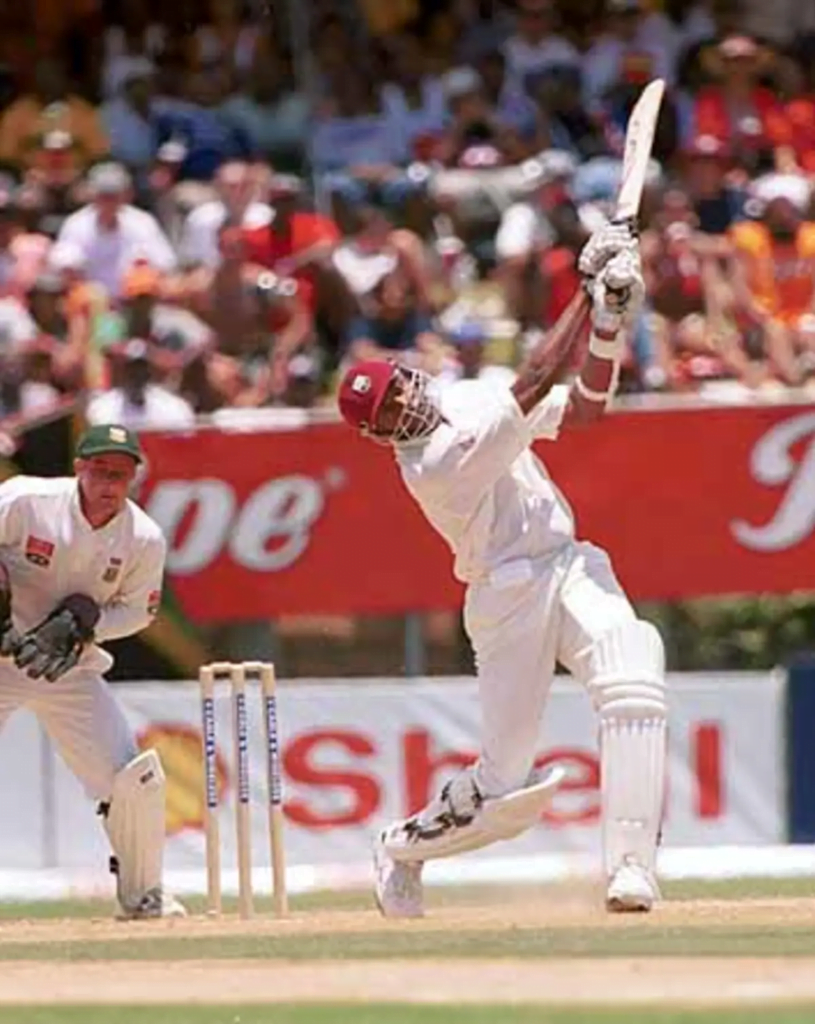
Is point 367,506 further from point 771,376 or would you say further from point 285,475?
point 771,376

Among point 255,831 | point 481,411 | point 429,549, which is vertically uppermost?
point 481,411

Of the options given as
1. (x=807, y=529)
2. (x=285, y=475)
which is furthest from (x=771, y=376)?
(x=285, y=475)

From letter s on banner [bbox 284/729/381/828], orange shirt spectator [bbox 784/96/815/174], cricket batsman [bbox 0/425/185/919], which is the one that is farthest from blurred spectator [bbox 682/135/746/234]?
cricket batsman [bbox 0/425/185/919]

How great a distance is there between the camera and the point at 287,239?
56.9ft

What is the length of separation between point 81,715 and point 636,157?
2648 mm

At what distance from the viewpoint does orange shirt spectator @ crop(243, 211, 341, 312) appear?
1716cm

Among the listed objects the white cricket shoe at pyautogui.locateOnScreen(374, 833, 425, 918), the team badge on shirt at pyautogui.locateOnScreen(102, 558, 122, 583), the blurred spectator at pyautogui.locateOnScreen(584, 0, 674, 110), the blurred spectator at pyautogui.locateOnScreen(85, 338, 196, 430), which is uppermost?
the blurred spectator at pyautogui.locateOnScreen(584, 0, 674, 110)

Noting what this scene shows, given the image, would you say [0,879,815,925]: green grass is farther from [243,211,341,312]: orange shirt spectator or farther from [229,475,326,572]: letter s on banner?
[243,211,341,312]: orange shirt spectator

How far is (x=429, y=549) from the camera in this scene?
15.2 metres

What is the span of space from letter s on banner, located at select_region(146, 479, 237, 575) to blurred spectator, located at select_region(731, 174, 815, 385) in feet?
8.80

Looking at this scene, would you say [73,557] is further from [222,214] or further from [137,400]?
[222,214]

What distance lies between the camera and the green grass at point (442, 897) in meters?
12.6

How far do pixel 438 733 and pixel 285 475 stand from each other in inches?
51.8

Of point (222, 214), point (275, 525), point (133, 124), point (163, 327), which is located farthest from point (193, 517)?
point (133, 124)
